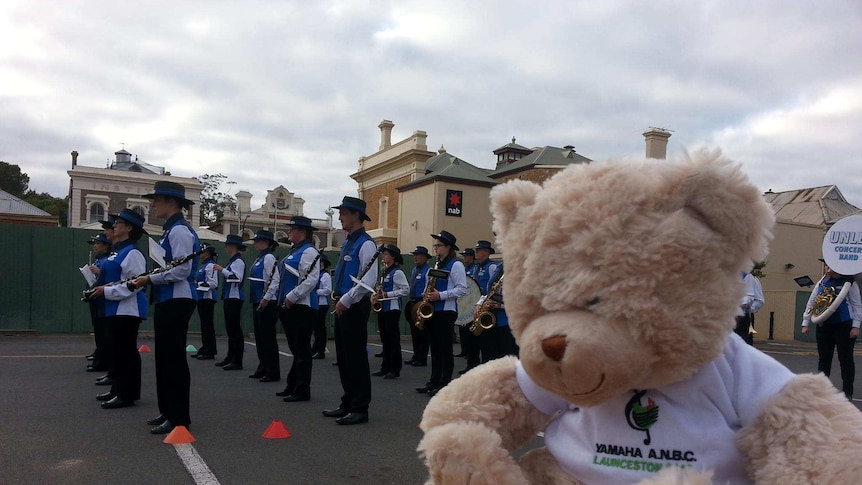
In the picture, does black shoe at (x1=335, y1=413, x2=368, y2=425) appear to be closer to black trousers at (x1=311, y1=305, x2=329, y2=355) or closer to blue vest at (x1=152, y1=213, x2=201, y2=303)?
blue vest at (x1=152, y1=213, x2=201, y2=303)

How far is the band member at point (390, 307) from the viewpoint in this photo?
31.4 ft

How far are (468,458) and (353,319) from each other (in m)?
4.46

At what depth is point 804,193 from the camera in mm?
40594

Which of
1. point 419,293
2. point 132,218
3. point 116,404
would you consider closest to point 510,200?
point 132,218

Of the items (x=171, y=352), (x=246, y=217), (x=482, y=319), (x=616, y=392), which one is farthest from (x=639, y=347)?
(x=246, y=217)

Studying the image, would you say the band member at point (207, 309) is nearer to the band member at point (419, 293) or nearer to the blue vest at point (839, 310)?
the band member at point (419, 293)

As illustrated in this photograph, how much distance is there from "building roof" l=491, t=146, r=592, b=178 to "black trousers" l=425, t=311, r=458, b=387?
25.8 m

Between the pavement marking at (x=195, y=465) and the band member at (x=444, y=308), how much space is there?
3610 millimetres

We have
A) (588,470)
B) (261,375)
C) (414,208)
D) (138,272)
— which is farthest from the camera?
(414,208)

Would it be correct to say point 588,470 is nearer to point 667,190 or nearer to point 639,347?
point 639,347

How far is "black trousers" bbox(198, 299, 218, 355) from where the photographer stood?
427 inches

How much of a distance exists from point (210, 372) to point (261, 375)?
3.37ft

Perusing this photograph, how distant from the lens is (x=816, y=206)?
37.9 meters

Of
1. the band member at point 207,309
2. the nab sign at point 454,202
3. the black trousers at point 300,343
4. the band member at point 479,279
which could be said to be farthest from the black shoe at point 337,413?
the nab sign at point 454,202
